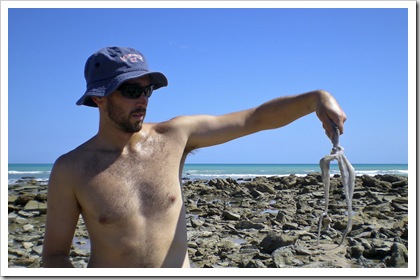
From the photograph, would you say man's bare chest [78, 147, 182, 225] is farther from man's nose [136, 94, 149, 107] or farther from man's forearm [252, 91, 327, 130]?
man's forearm [252, 91, 327, 130]

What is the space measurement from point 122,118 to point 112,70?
35 cm

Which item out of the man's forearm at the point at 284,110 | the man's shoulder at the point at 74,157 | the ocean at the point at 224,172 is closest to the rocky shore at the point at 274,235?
the man's forearm at the point at 284,110

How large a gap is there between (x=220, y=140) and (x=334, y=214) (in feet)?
30.2

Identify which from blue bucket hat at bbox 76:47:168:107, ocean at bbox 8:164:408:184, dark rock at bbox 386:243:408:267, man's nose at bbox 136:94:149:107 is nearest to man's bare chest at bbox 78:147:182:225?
man's nose at bbox 136:94:149:107

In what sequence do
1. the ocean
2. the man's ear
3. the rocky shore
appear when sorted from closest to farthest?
the man's ear, the rocky shore, the ocean

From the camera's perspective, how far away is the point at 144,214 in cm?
344

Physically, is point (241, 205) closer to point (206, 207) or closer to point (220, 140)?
point (206, 207)

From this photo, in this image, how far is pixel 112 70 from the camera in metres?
3.35

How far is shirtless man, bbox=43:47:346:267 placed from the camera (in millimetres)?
3361

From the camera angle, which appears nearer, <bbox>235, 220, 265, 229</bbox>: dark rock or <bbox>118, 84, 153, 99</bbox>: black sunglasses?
<bbox>118, 84, 153, 99</bbox>: black sunglasses

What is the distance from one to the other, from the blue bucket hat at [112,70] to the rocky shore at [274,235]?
437cm

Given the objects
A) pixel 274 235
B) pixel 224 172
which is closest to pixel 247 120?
pixel 274 235

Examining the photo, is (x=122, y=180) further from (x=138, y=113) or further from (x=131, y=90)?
(x=131, y=90)

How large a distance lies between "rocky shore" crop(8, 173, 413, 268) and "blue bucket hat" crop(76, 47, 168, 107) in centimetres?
437
